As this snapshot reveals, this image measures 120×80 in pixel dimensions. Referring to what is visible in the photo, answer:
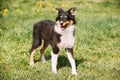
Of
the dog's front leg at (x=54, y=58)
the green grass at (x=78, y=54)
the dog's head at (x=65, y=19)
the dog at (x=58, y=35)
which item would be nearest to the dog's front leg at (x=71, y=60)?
the dog at (x=58, y=35)

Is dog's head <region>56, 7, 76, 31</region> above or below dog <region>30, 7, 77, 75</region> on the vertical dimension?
above

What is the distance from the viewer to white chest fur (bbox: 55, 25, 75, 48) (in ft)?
29.2

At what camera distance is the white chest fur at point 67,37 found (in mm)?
8914

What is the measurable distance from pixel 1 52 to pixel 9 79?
260 cm

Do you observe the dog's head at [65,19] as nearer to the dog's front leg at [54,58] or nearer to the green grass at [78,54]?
the dog's front leg at [54,58]

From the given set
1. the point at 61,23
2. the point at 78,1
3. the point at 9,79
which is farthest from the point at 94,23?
the point at 78,1

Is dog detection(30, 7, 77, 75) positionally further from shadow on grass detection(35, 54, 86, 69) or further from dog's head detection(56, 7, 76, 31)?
shadow on grass detection(35, 54, 86, 69)

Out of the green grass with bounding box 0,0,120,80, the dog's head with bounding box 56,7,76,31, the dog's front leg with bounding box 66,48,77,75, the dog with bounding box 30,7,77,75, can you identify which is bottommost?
the green grass with bounding box 0,0,120,80

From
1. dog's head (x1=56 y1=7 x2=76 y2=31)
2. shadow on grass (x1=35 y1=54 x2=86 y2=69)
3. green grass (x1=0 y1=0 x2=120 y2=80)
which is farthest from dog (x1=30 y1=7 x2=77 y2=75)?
shadow on grass (x1=35 y1=54 x2=86 y2=69)

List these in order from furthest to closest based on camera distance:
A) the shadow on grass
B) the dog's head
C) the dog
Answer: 1. the shadow on grass
2. the dog
3. the dog's head

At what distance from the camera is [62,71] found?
9359mm

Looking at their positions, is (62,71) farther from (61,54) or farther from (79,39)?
(79,39)

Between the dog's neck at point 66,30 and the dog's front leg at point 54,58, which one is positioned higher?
the dog's neck at point 66,30

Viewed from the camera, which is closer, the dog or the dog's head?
the dog's head
